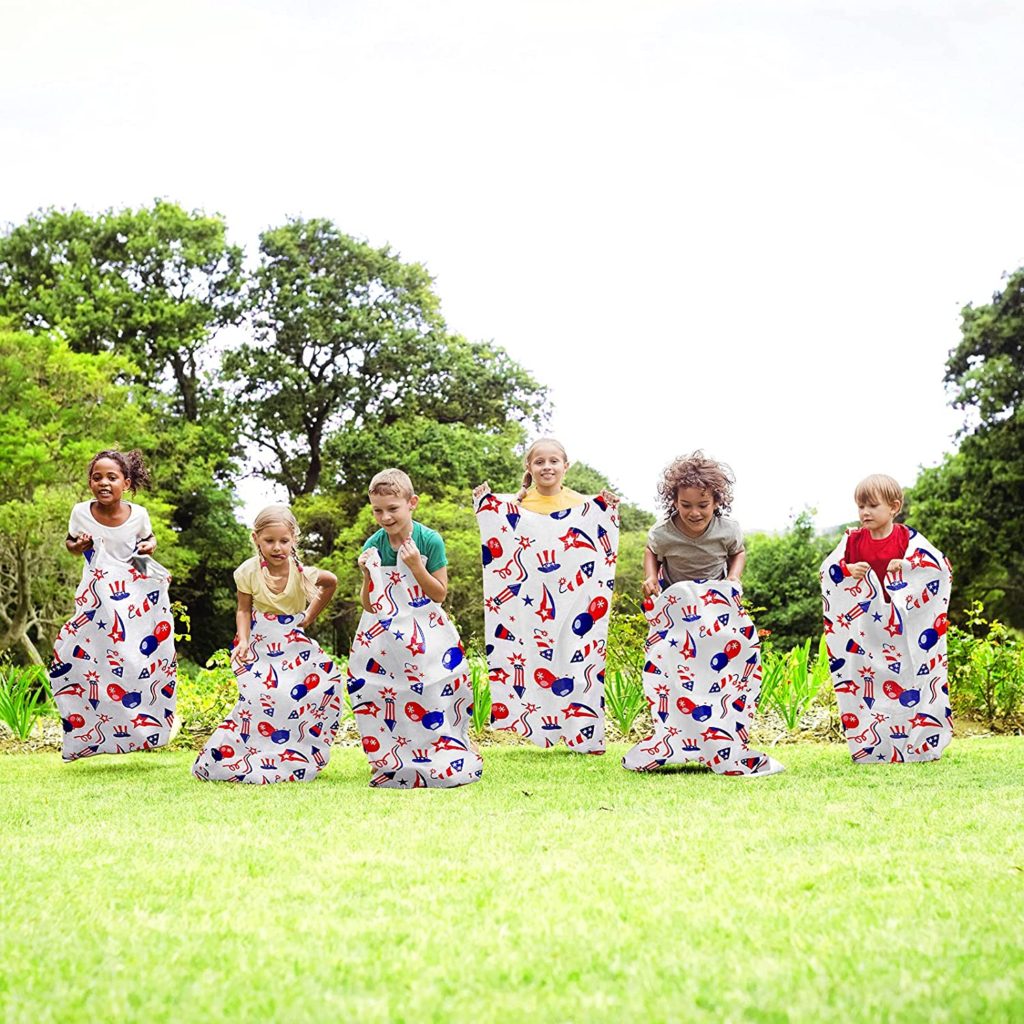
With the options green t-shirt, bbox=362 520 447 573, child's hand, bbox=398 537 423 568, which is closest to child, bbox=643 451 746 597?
green t-shirt, bbox=362 520 447 573

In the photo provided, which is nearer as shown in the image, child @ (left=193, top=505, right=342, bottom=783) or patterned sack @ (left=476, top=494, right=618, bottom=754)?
child @ (left=193, top=505, right=342, bottom=783)

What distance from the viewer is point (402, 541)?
5.86 m

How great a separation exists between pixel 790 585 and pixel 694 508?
12359 mm

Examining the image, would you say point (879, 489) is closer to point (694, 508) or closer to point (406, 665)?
point (694, 508)

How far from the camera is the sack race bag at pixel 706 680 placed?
6.02 m

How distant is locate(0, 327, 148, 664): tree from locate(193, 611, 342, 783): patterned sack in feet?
39.7

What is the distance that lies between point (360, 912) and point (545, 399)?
2672 cm

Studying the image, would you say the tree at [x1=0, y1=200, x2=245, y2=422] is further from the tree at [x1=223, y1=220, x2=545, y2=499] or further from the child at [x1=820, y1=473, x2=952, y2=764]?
the child at [x1=820, y1=473, x2=952, y2=764]

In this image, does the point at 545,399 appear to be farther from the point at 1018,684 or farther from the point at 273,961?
the point at 273,961

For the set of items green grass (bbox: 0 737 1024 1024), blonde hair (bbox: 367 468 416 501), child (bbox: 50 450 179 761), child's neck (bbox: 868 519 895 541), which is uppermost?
blonde hair (bbox: 367 468 416 501)

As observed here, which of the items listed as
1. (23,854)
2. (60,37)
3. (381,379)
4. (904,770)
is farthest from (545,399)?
(23,854)

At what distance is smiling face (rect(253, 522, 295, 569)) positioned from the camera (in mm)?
6090

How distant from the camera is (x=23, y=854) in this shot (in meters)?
4.07

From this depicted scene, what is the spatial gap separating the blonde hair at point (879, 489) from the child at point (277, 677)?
114 inches
